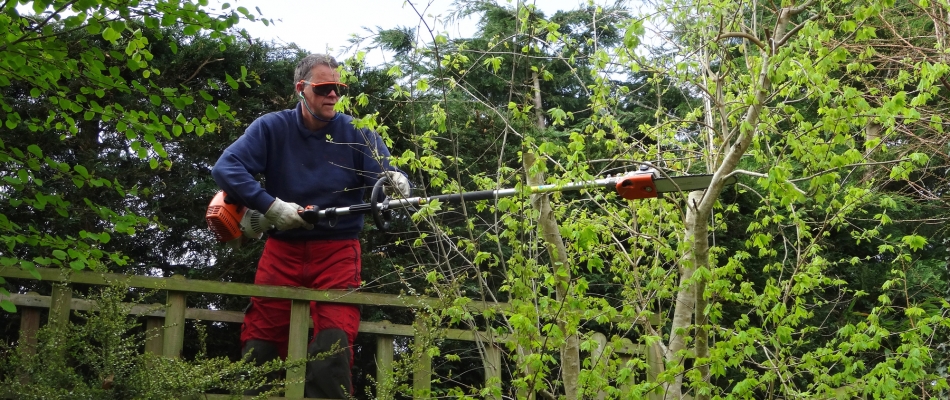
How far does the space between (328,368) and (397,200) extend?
0.85 metres

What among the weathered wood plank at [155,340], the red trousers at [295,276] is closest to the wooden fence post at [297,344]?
the red trousers at [295,276]

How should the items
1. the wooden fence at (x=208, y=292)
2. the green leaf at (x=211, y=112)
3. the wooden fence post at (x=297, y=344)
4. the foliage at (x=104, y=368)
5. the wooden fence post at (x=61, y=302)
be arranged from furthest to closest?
the green leaf at (x=211, y=112) < the wooden fence post at (x=297, y=344) < the wooden fence at (x=208, y=292) < the wooden fence post at (x=61, y=302) < the foliage at (x=104, y=368)

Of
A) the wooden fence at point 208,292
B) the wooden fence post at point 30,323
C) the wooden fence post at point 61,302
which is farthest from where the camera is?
the wooden fence post at point 30,323

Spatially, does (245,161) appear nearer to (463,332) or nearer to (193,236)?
(463,332)

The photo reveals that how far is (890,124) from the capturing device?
13.4ft

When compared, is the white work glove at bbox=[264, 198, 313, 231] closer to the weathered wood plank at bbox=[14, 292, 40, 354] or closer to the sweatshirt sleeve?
the sweatshirt sleeve

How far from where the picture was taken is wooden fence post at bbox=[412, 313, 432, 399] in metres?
4.22

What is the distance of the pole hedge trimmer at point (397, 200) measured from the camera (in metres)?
4.13

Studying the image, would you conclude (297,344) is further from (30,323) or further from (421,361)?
(30,323)

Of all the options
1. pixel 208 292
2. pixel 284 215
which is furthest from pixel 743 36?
pixel 208 292

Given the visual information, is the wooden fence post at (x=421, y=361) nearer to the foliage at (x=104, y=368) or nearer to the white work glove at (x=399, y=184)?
the white work glove at (x=399, y=184)

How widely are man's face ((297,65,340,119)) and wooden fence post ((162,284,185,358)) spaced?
1083 mm

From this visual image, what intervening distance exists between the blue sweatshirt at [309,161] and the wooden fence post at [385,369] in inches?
20.8

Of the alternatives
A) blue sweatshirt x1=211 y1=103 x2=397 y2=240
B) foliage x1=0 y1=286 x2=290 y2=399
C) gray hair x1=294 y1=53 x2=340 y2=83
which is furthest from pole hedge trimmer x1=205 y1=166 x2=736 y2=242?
foliage x1=0 y1=286 x2=290 y2=399
